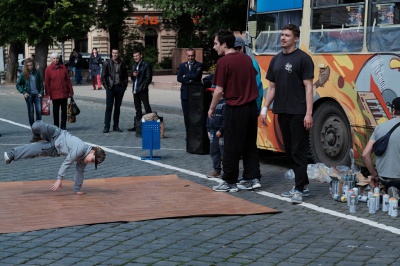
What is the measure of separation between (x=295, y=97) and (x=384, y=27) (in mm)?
1646

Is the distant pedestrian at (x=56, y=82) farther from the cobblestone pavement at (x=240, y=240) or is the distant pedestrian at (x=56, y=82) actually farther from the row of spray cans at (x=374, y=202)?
the row of spray cans at (x=374, y=202)

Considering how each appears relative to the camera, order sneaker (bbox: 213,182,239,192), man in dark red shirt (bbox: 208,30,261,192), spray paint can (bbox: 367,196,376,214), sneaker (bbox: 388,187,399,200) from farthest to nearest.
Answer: sneaker (bbox: 213,182,239,192) < man in dark red shirt (bbox: 208,30,261,192) < sneaker (bbox: 388,187,399,200) < spray paint can (bbox: 367,196,376,214)

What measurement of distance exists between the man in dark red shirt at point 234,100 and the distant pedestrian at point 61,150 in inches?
60.9

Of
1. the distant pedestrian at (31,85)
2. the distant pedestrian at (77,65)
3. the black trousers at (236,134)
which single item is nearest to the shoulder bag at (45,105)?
the distant pedestrian at (31,85)

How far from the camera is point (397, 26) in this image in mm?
10672

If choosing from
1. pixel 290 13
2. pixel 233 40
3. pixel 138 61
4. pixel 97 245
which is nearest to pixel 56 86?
pixel 138 61

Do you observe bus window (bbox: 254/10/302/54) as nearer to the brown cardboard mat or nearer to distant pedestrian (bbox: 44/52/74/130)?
the brown cardboard mat

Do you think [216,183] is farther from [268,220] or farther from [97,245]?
[97,245]

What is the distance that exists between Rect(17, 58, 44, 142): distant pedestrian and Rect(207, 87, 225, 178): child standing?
24.5ft

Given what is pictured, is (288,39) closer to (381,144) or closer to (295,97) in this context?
(295,97)

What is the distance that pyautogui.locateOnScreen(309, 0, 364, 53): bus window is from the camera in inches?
447

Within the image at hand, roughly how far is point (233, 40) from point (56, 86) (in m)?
8.91

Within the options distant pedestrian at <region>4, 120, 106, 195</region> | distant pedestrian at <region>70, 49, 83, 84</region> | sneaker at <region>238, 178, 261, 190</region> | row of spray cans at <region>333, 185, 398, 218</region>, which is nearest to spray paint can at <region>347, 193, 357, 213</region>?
row of spray cans at <region>333, 185, 398, 218</region>

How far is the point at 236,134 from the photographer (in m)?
10.6
